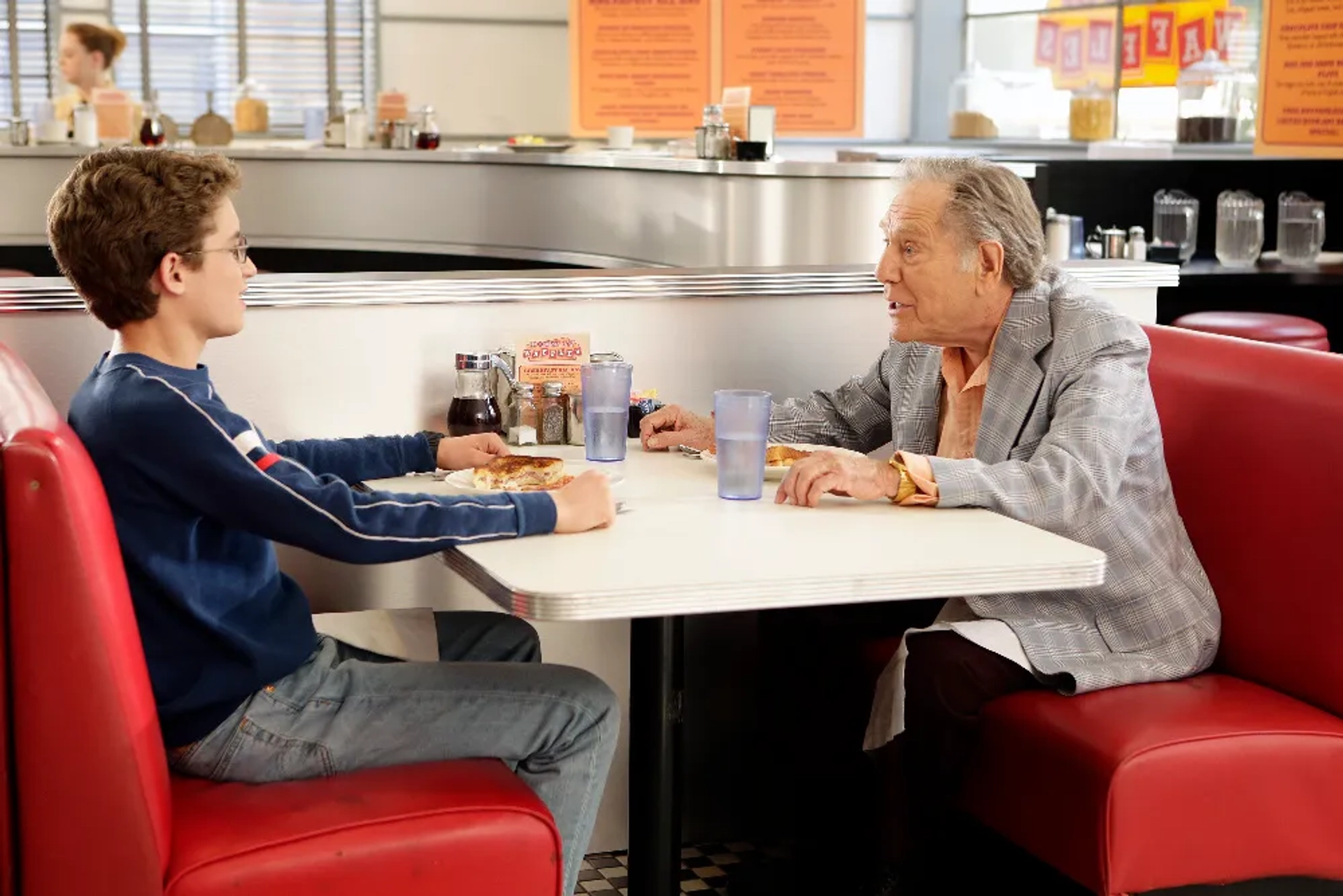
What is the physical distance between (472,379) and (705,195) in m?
2.60

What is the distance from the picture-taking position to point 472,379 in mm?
2512

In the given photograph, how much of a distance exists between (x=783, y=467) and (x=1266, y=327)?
300cm

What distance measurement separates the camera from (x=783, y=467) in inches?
89.6

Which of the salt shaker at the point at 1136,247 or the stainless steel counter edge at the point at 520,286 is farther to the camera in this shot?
the salt shaker at the point at 1136,247

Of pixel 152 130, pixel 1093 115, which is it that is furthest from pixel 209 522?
pixel 1093 115

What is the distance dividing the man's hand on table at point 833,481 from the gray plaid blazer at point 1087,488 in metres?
0.07

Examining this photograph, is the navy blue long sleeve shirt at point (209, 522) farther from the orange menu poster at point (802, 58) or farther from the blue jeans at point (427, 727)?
the orange menu poster at point (802, 58)

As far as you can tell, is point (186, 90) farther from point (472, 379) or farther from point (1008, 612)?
point (1008, 612)

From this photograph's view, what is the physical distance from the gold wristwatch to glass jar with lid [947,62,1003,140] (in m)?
8.07

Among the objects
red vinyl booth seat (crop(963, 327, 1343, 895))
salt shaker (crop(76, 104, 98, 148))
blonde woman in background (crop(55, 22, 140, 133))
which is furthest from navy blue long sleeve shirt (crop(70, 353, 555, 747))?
blonde woman in background (crop(55, 22, 140, 133))

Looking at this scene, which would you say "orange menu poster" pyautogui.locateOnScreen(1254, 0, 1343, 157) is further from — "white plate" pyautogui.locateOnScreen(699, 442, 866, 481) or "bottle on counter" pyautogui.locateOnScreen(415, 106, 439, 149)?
"white plate" pyautogui.locateOnScreen(699, 442, 866, 481)

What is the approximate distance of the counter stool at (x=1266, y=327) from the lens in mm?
4781

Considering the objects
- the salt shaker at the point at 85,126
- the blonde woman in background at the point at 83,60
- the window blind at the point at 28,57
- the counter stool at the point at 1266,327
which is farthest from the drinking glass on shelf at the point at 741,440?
the window blind at the point at 28,57

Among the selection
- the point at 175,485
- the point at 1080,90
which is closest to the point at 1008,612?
the point at 175,485
